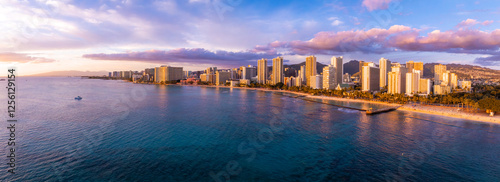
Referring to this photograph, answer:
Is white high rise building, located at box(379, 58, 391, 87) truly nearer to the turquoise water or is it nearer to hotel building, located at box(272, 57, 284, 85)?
hotel building, located at box(272, 57, 284, 85)

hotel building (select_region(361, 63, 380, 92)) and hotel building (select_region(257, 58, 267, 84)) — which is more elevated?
hotel building (select_region(257, 58, 267, 84))

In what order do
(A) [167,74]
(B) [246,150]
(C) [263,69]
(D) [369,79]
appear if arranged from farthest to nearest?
(A) [167,74] → (C) [263,69] → (D) [369,79] → (B) [246,150]

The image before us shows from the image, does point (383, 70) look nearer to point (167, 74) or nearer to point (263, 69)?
point (263, 69)

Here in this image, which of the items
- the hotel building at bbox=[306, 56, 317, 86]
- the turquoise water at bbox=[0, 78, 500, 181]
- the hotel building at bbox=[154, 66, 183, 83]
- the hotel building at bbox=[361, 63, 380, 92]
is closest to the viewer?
the turquoise water at bbox=[0, 78, 500, 181]

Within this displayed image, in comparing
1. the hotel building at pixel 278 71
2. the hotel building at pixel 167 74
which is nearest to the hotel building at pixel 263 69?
the hotel building at pixel 278 71

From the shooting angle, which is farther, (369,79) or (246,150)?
(369,79)

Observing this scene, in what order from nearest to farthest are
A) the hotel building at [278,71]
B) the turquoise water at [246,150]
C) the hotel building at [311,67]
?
the turquoise water at [246,150] → the hotel building at [278,71] → the hotel building at [311,67]

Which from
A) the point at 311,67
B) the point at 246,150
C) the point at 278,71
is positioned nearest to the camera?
→ the point at 246,150

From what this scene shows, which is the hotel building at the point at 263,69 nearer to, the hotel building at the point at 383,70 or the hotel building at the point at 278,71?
the hotel building at the point at 278,71

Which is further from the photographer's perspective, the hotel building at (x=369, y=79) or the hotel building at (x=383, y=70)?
the hotel building at (x=383, y=70)

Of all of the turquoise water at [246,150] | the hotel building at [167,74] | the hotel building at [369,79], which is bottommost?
the turquoise water at [246,150]

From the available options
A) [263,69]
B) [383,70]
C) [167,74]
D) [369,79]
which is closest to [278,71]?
[263,69]

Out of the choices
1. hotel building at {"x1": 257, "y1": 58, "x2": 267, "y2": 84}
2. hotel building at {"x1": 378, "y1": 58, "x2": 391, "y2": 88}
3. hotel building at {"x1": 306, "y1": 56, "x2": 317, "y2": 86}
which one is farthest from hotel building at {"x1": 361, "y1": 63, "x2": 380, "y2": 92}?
hotel building at {"x1": 257, "y1": 58, "x2": 267, "y2": 84}
